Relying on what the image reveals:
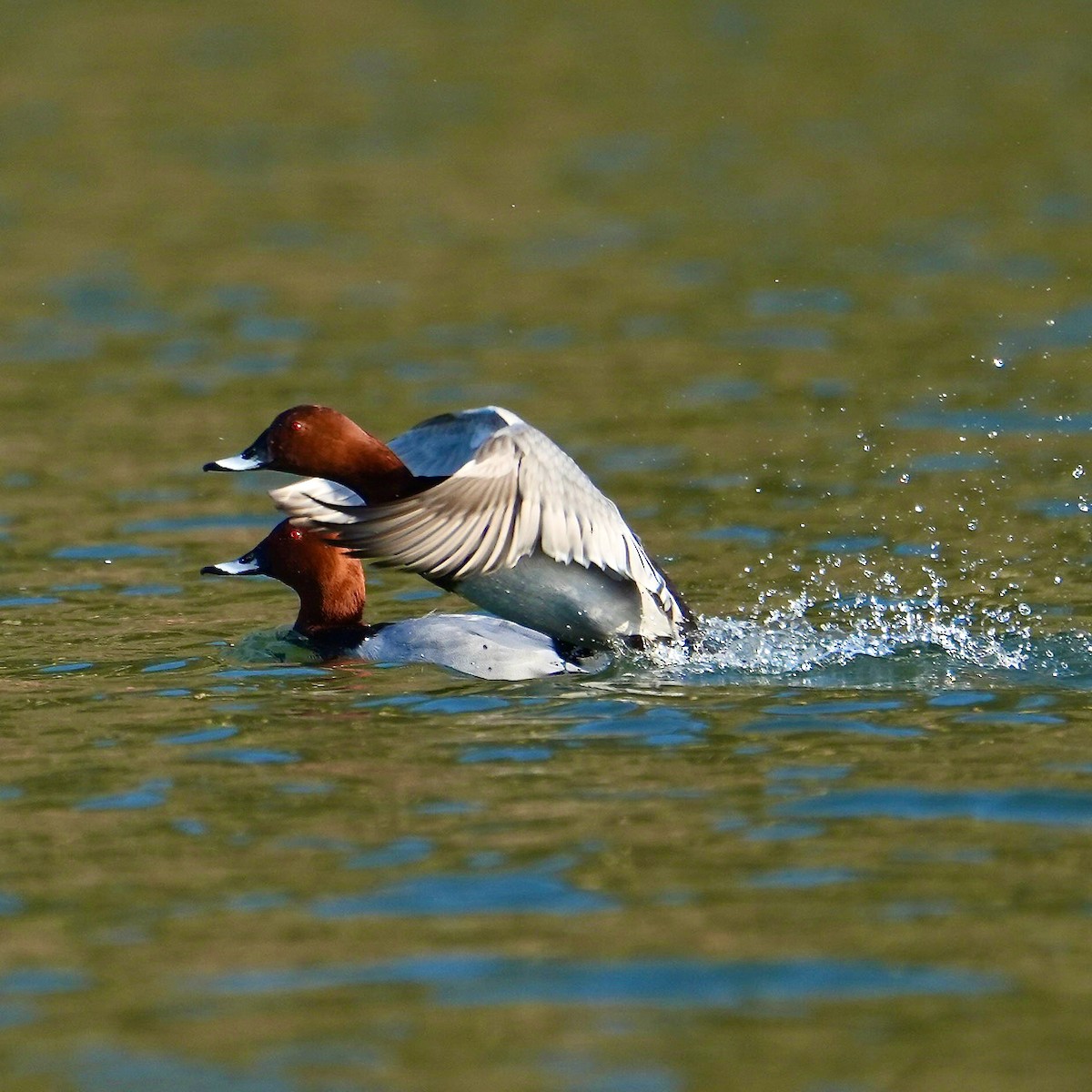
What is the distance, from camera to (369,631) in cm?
884

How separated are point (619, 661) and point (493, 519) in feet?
4.14

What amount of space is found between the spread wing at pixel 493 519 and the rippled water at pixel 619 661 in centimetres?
56

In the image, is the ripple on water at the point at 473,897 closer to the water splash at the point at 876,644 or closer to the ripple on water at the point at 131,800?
the ripple on water at the point at 131,800

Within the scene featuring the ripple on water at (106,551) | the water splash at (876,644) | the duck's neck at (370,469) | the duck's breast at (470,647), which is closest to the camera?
the water splash at (876,644)

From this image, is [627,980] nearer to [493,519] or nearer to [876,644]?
[493,519]

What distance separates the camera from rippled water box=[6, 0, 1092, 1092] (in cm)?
477

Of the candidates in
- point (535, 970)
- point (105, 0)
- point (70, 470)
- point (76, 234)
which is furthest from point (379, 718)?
point (105, 0)

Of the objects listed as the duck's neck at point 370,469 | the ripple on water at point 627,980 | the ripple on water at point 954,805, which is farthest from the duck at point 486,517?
the ripple on water at point 627,980

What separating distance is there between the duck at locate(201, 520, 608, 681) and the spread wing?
55cm

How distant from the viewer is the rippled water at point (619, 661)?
477 cm

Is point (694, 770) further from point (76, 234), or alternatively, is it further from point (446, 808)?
point (76, 234)

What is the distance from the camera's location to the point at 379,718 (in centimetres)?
743

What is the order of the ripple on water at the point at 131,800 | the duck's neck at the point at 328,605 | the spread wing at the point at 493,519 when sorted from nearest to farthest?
the ripple on water at the point at 131,800 < the spread wing at the point at 493,519 < the duck's neck at the point at 328,605

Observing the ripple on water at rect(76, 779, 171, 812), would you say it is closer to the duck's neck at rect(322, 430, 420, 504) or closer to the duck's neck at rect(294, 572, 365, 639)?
the duck's neck at rect(322, 430, 420, 504)
